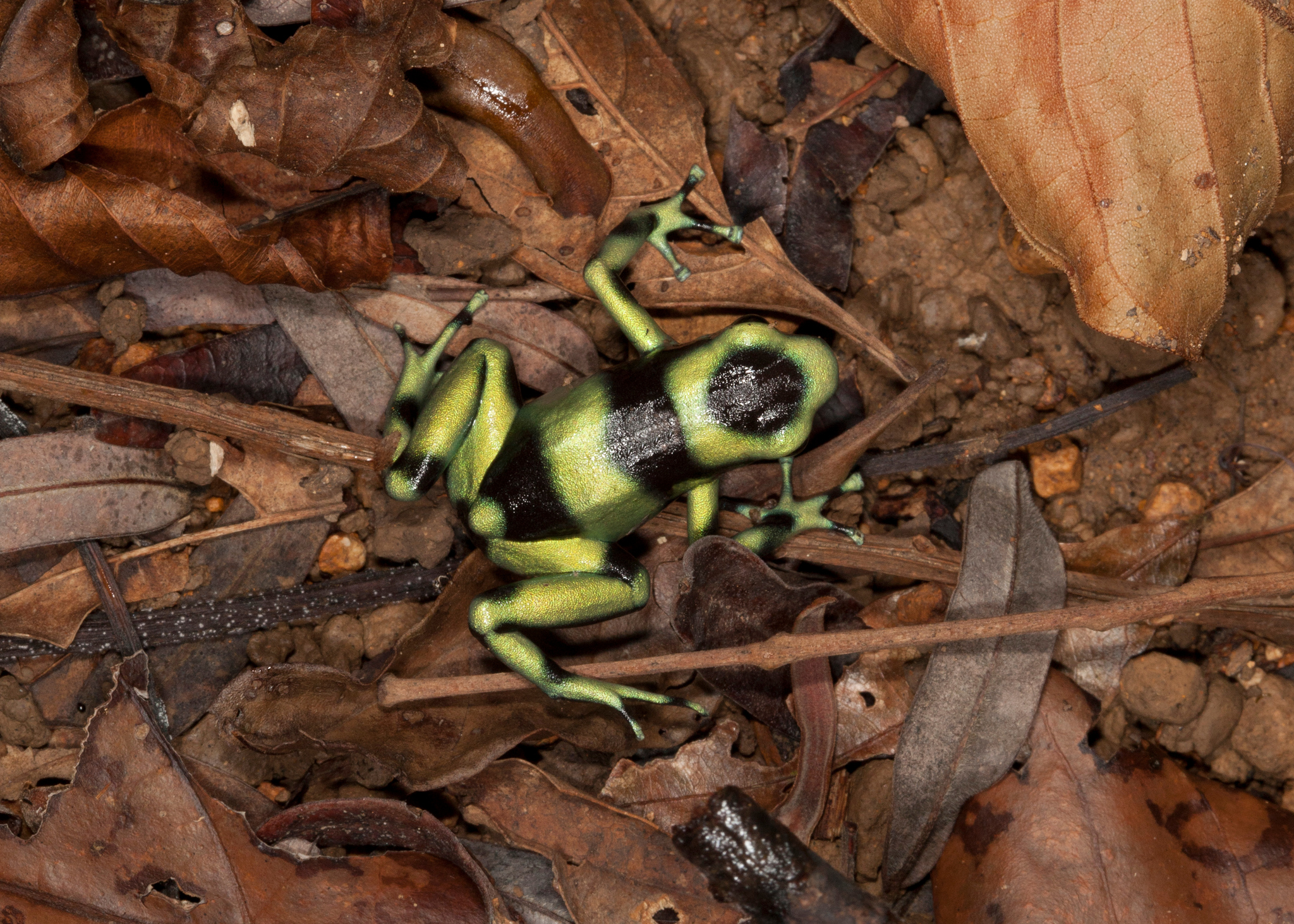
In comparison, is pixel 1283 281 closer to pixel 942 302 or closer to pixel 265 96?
pixel 942 302

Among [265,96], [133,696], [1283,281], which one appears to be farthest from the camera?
[1283,281]

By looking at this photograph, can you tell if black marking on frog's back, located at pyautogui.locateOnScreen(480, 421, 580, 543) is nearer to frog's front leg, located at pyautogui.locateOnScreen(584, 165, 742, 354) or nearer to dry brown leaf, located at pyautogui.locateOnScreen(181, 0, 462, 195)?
frog's front leg, located at pyautogui.locateOnScreen(584, 165, 742, 354)

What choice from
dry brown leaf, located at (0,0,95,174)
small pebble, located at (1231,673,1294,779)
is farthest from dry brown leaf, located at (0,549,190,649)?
small pebble, located at (1231,673,1294,779)

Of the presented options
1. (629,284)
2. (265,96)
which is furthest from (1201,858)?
(265,96)

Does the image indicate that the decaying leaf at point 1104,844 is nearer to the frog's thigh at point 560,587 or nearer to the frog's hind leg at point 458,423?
the frog's thigh at point 560,587

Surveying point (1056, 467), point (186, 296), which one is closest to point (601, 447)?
point (186, 296)

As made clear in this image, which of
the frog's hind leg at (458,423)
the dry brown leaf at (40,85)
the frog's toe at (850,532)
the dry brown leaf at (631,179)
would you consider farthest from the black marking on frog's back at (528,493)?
the dry brown leaf at (40,85)
